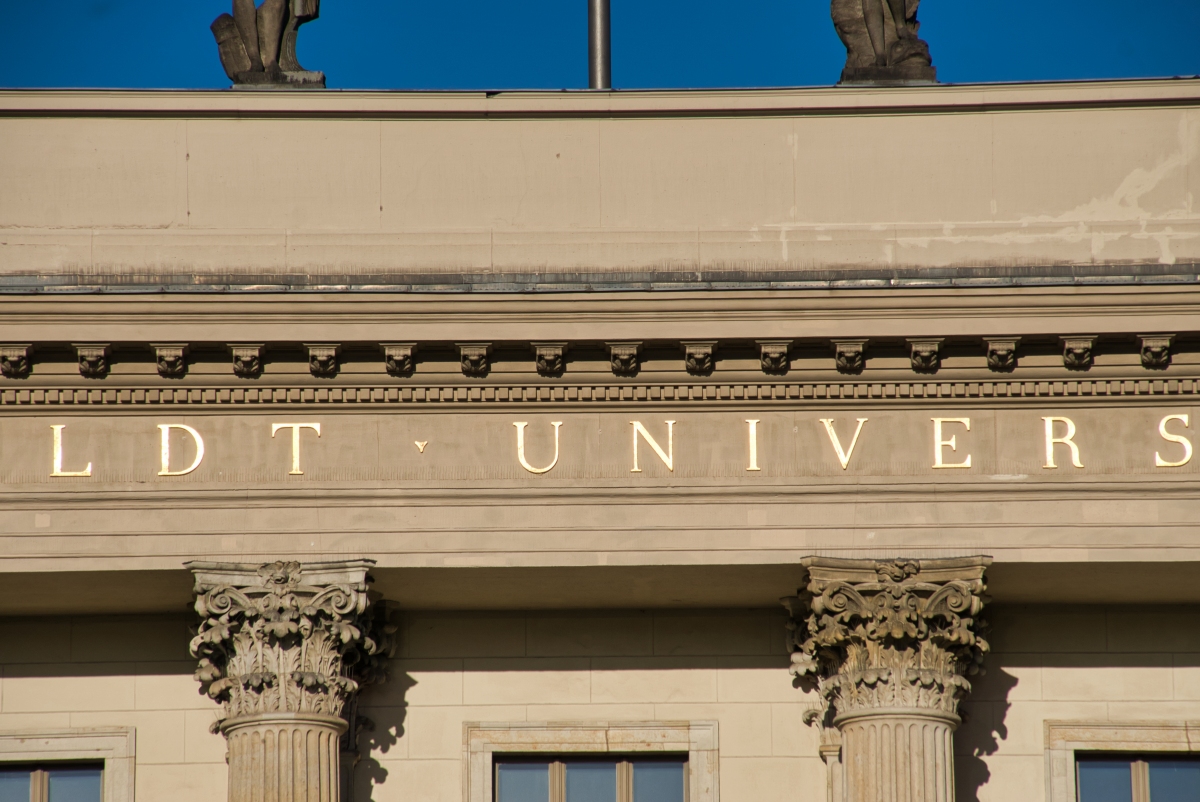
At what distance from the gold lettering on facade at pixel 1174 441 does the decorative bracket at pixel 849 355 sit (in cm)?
320

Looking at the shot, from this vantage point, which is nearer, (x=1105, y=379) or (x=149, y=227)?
(x=1105, y=379)

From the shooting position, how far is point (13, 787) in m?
23.3

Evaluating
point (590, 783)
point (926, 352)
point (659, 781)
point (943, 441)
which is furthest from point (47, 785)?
point (926, 352)

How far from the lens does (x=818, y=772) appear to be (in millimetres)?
23109

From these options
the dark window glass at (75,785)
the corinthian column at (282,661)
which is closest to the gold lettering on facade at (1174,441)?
the corinthian column at (282,661)

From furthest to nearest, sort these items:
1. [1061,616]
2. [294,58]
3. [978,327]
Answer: [294,58] → [1061,616] → [978,327]

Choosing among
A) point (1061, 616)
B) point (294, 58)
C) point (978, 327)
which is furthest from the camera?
point (294, 58)

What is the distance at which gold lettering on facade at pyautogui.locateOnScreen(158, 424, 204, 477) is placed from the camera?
22.4m

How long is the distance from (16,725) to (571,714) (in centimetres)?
607

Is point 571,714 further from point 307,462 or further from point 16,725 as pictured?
point 16,725

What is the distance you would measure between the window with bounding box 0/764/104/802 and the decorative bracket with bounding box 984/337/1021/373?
34.7ft

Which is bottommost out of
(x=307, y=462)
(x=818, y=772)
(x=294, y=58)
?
(x=818, y=772)

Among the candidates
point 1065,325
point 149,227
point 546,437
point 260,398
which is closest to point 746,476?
point 546,437

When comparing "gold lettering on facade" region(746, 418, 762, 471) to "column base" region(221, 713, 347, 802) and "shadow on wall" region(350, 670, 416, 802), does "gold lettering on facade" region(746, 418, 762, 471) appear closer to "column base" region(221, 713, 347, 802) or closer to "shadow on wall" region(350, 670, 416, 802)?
"shadow on wall" region(350, 670, 416, 802)
